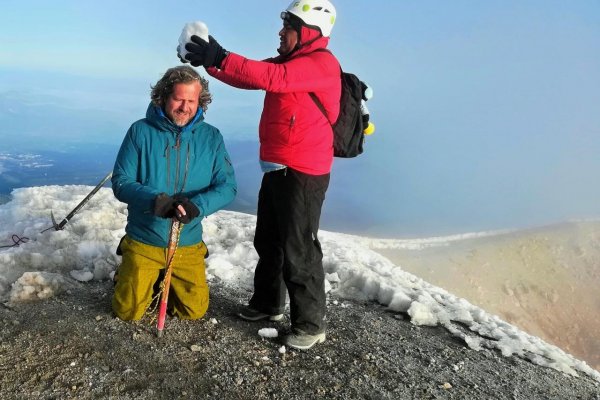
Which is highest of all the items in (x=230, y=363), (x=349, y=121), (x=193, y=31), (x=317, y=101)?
(x=193, y=31)

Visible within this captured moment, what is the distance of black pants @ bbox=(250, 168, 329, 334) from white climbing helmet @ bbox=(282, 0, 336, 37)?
44.5 inches

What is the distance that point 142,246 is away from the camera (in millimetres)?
4426

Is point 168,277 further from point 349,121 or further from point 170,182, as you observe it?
point 349,121

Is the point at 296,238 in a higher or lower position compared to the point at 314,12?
lower

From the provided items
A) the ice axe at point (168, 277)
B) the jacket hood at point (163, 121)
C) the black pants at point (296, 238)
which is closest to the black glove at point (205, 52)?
the jacket hood at point (163, 121)

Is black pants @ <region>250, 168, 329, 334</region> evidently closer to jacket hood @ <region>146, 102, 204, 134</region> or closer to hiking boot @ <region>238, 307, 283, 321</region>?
hiking boot @ <region>238, 307, 283, 321</region>

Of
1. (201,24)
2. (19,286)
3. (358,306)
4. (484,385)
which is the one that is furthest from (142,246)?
(484,385)

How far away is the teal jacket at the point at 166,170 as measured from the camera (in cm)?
420

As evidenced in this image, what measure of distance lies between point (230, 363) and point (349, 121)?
216 cm

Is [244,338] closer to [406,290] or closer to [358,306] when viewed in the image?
[358,306]

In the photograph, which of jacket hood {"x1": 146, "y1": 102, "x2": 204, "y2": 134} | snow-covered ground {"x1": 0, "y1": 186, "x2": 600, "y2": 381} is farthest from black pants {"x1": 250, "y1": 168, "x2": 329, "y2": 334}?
snow-covered ground {"x1": 0, "y1": 186, "x2": 600, "y2": 381}

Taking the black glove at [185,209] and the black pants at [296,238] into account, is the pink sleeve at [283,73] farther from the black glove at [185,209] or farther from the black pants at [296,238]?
the black glove at [185,209]

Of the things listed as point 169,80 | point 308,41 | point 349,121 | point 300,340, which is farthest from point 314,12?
point 300,340

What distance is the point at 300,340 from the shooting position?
426 cm
